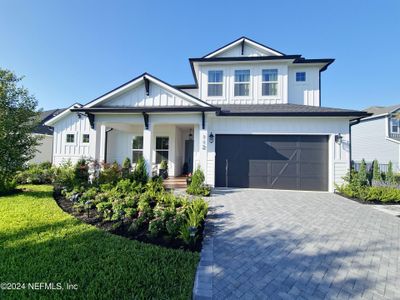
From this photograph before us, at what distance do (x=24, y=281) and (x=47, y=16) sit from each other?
1076cm

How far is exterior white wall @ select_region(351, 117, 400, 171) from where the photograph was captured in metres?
18.9

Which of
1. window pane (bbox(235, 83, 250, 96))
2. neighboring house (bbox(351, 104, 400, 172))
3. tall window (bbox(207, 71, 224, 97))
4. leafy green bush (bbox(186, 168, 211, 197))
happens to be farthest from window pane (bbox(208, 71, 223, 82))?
neighboring house (bbox(351, 104, 400, 172))

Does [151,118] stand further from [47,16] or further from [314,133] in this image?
[314,133]

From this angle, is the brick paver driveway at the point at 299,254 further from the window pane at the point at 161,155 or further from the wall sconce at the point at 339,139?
the window pane at the point at 161,155

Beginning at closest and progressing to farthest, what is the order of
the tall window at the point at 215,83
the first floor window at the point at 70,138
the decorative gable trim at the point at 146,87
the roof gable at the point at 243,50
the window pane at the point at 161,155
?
the decorative gable trim at the point at 146,87, the tall window at the point at 215,83, the roof gable at the point at 243,50, the window pane at the point at 161,155, the first floor window at the point at 70,138

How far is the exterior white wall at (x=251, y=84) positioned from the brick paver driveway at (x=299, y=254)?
7.13 metres

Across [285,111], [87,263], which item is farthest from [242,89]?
[87,263]

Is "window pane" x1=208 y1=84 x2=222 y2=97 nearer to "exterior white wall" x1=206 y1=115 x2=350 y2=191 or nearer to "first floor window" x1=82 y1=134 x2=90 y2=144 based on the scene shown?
"exterior white wall" x1=206 y1=115 x2=350 y2=191

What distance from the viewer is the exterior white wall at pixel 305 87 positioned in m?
12.0

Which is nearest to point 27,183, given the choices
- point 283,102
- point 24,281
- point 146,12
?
point 24,281

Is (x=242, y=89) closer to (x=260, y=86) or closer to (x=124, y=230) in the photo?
(x=260, y=86)

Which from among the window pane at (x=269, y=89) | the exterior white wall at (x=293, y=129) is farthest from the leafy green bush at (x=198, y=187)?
the window pane at (x=269, y=89)

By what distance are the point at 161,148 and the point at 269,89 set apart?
784 centimetres

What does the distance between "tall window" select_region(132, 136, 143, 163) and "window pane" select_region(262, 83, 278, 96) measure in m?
8.89
